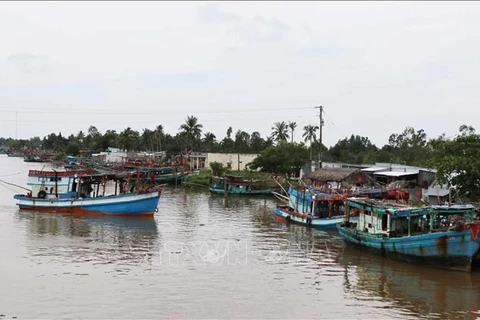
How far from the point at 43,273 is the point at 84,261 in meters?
2.48

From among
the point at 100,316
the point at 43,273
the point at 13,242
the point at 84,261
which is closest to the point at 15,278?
the point at 43,273

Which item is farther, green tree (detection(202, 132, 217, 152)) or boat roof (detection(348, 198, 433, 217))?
green tree (detection(202, 132, 217, 152))

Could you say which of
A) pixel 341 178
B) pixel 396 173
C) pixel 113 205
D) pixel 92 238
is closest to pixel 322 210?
pixel 341 178

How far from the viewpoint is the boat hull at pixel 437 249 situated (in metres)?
22.5

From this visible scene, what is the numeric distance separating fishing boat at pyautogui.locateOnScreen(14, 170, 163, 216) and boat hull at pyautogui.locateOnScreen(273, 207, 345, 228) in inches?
322

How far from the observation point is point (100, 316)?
16.7 metres

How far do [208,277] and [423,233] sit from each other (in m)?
9.11

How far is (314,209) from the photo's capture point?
1399 inches

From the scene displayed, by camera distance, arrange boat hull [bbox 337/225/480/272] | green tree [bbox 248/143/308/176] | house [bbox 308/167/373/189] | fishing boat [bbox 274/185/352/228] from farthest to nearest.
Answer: green tree [bbox 248/143/308/176]
house [bbox 308/167/373/189]
fishing boat [bbox 274/185/352/228]
boat hull [bbox 337/225/480/272]

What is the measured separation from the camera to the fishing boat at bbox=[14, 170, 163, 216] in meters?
37.9

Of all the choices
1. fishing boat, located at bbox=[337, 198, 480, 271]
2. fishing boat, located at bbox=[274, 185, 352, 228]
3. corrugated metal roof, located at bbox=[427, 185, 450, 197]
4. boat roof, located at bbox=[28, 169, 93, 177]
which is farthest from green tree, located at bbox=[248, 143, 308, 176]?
fishing boat, located at bbox=[337, 198, 480, 271]

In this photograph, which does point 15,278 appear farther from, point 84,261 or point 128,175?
point 128,175

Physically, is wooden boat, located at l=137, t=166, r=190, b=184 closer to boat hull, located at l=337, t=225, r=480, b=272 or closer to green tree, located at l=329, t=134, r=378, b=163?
green tree, located at l=329, t=134, r=378, b=163

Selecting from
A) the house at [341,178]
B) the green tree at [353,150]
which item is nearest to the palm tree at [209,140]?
the green tree at [353,150]
